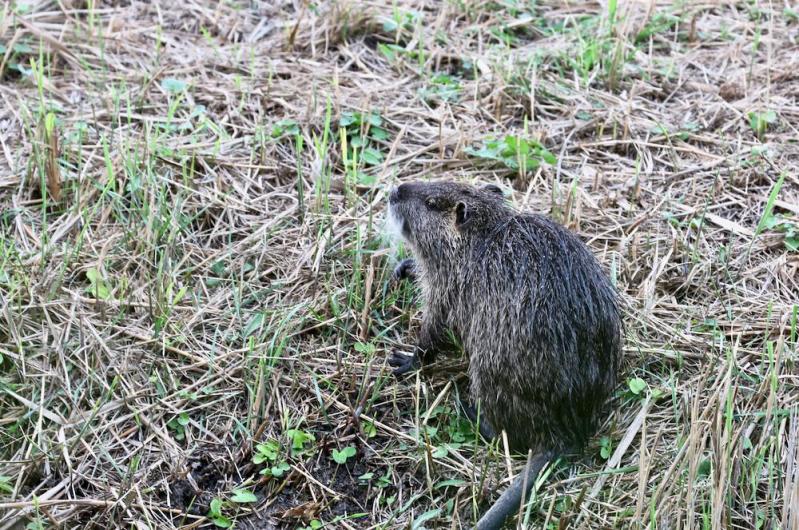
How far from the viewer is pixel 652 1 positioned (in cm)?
550

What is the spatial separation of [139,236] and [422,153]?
1480 millimetres

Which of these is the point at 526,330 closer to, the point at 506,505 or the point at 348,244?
the point at 506,505

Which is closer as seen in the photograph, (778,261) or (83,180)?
(778,261)

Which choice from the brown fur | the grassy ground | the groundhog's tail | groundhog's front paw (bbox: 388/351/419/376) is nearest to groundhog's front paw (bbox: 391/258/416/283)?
the grassy ground

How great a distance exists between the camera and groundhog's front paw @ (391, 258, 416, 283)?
404 cm

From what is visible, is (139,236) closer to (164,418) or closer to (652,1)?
(164,418)

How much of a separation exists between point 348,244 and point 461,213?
0.62 metres

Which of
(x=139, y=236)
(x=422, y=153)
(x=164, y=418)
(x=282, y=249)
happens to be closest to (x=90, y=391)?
(x=164, y=418)

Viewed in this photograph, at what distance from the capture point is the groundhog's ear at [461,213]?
3.79 metres

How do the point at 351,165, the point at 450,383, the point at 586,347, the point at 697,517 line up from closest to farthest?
the point at 697,517 → the point at 586,347 → the point at 450,383 → the point at 351,165

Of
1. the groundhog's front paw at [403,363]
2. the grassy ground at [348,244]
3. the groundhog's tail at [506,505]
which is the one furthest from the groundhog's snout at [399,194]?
the groundhog's tail at [506,505]

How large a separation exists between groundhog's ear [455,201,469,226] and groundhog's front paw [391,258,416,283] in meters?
0.31

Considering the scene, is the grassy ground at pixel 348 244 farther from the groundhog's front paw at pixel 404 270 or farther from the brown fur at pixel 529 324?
the brown fur at pixel 529 324

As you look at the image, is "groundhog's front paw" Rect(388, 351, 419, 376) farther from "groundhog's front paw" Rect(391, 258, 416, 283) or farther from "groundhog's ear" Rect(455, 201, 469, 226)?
"groundhog's ear" Rect(455, 201, 469, 226)
